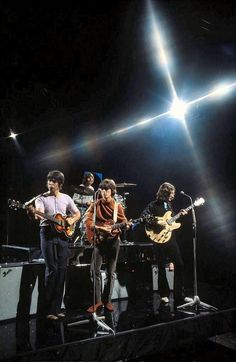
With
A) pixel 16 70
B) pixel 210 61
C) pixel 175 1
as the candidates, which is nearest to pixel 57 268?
pixel 16 70

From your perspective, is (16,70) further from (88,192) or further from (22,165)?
(22,165)

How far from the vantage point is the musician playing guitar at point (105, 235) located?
207 inches

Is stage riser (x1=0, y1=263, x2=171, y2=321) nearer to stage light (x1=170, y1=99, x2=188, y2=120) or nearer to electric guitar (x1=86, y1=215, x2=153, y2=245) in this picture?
electric guitar (x1=86, y1=215, x2=153, y2=245)

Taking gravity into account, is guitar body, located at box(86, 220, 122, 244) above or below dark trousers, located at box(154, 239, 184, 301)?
above

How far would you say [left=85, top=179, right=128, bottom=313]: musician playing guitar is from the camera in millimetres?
5262

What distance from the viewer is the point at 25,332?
458cm

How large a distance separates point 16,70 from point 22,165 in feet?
13.8

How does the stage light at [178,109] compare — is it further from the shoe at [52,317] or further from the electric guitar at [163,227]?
the shoe at [52,317]

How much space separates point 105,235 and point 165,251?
5.63ft

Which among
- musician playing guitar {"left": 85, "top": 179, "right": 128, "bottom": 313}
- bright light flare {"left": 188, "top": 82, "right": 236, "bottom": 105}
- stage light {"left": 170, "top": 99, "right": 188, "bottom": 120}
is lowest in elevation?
musician playing guitar {"left": 85, "top": 179, "right": 128, "bottom": 313}

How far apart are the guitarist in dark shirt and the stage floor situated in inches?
12.9

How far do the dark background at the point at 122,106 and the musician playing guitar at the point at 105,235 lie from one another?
11.0ft

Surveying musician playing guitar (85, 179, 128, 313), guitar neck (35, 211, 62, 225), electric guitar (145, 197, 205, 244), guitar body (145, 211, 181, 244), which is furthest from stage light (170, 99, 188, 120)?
guitar neck (35, 211, 62, 225)

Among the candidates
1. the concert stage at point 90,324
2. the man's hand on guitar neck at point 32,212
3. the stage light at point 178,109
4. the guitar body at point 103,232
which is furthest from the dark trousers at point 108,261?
the stage light at point 178,109
